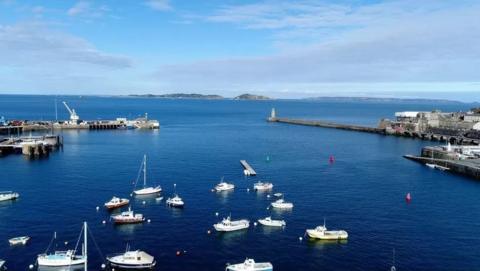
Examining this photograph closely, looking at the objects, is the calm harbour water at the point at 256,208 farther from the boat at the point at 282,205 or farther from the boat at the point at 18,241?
the boat at the point at 282,205

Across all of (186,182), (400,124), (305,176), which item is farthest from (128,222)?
(400,124)

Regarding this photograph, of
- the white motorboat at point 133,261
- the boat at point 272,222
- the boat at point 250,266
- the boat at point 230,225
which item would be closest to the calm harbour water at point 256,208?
the boat at point 272,222

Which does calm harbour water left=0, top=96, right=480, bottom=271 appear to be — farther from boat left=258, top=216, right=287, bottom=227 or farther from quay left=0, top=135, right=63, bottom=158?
quay left=0, top=135, right=63, bottom=158

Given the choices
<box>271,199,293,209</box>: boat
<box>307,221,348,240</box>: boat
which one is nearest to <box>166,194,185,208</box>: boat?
<box>271,199,293,209</box>: boat

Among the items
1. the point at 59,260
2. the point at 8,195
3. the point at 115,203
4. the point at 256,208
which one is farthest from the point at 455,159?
the point at 8,195

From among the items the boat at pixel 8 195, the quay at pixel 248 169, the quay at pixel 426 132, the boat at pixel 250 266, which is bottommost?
the boat at pixel 250 266

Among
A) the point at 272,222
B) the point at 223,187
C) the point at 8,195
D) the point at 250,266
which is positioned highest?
the point at 223,187

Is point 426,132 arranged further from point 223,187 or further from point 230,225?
point 230,225
